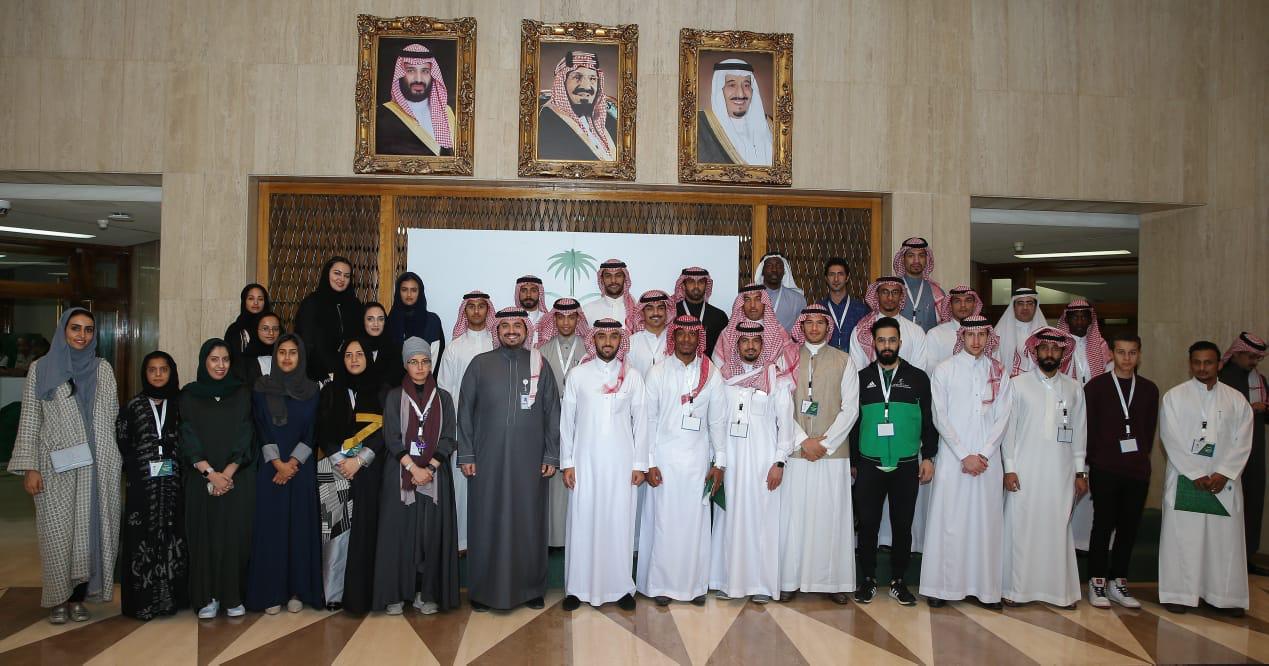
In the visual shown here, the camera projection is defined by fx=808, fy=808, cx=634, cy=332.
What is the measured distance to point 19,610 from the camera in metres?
4.43

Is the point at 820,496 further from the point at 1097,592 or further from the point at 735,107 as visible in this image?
the point at 735,107

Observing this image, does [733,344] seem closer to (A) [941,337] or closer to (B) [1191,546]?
(A) [941,337]

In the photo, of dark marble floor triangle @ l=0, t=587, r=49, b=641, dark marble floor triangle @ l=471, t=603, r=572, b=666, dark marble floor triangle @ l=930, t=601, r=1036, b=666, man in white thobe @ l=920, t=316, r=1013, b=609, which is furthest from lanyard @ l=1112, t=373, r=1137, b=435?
dark marble floor triangle @ l=0, t=587, r=49, b=641

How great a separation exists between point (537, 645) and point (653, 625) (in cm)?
65

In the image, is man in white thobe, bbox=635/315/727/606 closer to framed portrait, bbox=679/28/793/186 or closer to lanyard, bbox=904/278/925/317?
lanyard, bbox=904/278/925/317

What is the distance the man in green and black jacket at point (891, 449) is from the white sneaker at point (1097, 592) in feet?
3.58

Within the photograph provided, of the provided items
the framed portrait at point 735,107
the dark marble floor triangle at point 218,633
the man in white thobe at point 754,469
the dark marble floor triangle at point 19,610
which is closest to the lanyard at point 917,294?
the framed portrait at point 735,107

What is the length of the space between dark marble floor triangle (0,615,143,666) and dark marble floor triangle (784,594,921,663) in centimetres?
350

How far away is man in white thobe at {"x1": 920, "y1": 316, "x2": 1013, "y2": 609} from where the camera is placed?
4637 mm

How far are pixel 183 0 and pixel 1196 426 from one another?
742 centimetres

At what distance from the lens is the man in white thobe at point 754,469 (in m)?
4.62

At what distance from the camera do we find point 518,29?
6195 millimetres

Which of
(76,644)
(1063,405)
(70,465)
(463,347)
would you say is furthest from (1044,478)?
(70,465)

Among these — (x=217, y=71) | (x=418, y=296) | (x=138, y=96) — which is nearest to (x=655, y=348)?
(x=418, y=296)
